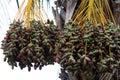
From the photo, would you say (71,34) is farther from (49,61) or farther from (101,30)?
(49,61)

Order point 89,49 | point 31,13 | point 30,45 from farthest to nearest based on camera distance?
point 31,13 → point 30,45 → point 89,49

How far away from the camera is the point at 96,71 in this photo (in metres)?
1.68

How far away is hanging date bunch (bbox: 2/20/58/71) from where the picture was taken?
5.93 ft

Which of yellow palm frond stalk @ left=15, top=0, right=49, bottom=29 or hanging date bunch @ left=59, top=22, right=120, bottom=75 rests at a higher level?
yellow palm frond stalk @ left=15, top=0, right=49, bottom=29

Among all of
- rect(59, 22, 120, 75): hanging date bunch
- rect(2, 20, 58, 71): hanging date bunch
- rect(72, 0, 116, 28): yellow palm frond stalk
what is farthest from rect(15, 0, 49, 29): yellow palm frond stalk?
rect(59, 22, 120, 75): hanging date bunch

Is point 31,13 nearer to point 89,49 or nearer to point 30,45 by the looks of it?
point 30,45

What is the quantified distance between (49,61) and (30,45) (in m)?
0.16

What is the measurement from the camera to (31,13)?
2.03m

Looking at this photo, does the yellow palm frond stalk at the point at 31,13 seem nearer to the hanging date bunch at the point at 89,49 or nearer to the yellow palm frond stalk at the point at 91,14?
the yellow palm frond stalk at the point at 91,14

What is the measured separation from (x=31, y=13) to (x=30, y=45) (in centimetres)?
30

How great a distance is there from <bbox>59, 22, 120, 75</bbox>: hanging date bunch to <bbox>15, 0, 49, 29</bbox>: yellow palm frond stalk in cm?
33

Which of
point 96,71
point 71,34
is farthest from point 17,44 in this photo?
point 96,71

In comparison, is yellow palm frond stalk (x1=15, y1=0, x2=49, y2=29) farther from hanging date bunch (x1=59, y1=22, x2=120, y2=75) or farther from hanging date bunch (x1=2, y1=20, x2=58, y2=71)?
hanging date bunch (x1=59, y1=22, x2=120, y2=75)

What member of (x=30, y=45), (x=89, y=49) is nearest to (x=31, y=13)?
(x=30, y=45)
